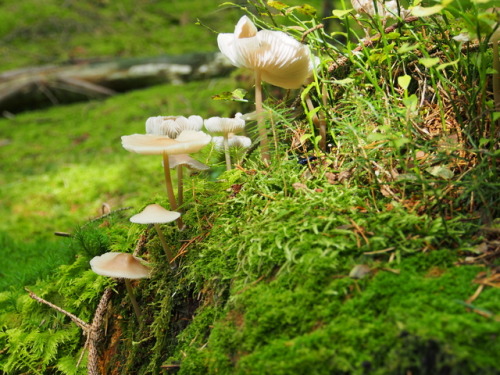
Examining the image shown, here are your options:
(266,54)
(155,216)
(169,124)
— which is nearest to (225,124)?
(169,124)

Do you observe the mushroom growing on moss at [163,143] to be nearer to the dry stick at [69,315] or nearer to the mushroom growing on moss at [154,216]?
the mushroom growing on moss at [154,216]

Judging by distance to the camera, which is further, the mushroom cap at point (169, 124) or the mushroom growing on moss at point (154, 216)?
the mushroom cap at point (169, 124)

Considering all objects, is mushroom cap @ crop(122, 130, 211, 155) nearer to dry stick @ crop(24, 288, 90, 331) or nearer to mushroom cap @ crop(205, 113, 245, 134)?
mushroom cap @ crop(205, 113, 245, 134)

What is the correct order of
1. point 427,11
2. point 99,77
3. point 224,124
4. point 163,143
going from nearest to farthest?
point 427,11, point 163,143, point 224,124, point 99,77

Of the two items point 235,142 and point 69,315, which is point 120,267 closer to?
point 69,315

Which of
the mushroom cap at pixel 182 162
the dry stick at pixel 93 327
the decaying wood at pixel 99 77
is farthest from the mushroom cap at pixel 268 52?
the decaying wood at pixel 99 77

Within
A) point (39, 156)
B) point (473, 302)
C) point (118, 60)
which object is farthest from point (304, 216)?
point (118, 60)
